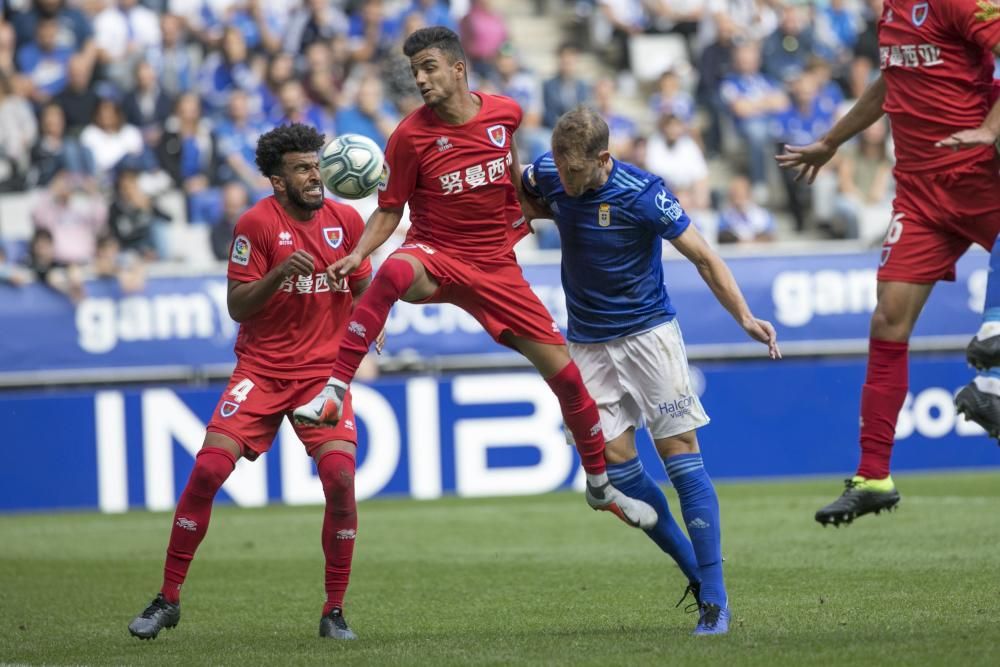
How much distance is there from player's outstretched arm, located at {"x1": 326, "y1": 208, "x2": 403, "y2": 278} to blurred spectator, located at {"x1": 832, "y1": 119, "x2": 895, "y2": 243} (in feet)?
38.3

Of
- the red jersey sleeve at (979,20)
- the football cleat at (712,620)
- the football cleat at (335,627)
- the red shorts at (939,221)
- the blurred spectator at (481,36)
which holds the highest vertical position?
the blurred spectator at (481,36)

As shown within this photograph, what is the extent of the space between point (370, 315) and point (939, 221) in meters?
2.72

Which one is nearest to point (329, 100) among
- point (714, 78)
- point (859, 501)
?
point (714, 78)

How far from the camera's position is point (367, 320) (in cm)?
752

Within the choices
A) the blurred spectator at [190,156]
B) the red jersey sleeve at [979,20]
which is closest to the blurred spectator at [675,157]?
the blurred spectator at [190,156]

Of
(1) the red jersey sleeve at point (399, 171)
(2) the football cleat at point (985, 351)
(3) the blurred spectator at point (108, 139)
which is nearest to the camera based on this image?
(2) the football cleat at point (985, 351)

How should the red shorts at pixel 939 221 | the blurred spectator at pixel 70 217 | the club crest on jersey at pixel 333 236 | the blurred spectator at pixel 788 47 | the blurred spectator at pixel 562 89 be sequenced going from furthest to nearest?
the blurred spectator at pixel 788 47 < the blurred spectator at pixel 562 89 < the blurred spectator at pixel 70 217 < the club crest on jersey at pixel 333 236 < the red shorts at pixel 939 221

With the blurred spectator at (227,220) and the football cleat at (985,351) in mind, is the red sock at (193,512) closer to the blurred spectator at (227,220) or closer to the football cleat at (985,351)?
the football cleat at (985,351)

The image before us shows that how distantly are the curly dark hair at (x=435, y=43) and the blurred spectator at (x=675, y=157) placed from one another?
1109 cm

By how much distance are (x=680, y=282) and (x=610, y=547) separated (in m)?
5.27

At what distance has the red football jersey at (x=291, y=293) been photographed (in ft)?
26.6

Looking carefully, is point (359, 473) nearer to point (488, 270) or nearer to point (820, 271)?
point (820, 271)

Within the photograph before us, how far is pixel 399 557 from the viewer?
1172cm

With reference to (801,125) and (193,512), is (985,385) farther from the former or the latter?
(801,125)
